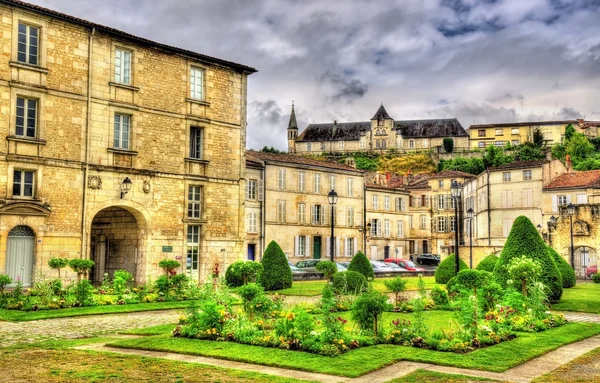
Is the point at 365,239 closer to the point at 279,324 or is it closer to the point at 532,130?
the point at 279,324

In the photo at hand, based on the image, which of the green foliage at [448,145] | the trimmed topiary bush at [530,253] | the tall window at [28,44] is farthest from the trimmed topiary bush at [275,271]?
the green foliage at [448,145]

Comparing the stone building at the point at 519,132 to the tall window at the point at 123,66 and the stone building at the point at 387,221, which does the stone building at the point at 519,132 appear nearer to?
the stone building at the point at 387,221

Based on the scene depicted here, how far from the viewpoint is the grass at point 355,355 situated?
31.1 feet

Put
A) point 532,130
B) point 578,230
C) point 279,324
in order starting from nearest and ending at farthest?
point 279,324
point 578,230
point 532,130

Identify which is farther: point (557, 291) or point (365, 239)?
point (365, 239)

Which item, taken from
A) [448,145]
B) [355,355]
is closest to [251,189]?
[355,355]

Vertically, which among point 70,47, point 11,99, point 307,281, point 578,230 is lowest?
point 307,281

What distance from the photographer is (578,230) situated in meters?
43.7

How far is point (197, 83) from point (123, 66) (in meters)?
3.68

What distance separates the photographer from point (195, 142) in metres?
28.2

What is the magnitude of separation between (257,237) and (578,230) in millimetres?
22399

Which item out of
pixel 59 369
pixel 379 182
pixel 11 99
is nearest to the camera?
pixel 59 369

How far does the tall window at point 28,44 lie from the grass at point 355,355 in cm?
1504

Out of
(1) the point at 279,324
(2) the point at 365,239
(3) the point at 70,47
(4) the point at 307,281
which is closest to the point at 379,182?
(2) the point at 365,239
